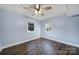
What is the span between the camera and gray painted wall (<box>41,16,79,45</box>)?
6.13ft

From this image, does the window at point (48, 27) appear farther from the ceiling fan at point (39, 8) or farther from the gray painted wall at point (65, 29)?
the ceiling fan at point (39, 8)

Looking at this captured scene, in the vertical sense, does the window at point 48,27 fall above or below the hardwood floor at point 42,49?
above

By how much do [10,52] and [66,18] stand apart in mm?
1192

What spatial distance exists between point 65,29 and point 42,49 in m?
0.56

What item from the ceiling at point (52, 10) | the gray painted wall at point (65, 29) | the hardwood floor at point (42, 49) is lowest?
the hardwood floor at point (42, 49)

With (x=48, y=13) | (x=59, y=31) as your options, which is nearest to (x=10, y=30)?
(x=48, y=13)

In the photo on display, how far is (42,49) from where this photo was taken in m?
1.91

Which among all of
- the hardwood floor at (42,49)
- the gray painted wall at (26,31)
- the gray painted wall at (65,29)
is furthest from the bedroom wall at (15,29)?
the gray painted wall at (65,29)

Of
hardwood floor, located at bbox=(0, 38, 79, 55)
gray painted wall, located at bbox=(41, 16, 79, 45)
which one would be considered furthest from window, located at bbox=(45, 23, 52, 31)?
hardwood floor, located at bbox=(0, 38, 79, 55)

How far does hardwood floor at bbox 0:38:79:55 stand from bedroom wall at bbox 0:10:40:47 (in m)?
0.11

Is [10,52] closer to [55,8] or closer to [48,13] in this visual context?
[48,13]

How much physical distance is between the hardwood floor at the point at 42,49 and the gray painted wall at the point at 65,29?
11 centimetres

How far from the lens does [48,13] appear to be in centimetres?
192

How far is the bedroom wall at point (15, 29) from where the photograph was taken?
185 cm
